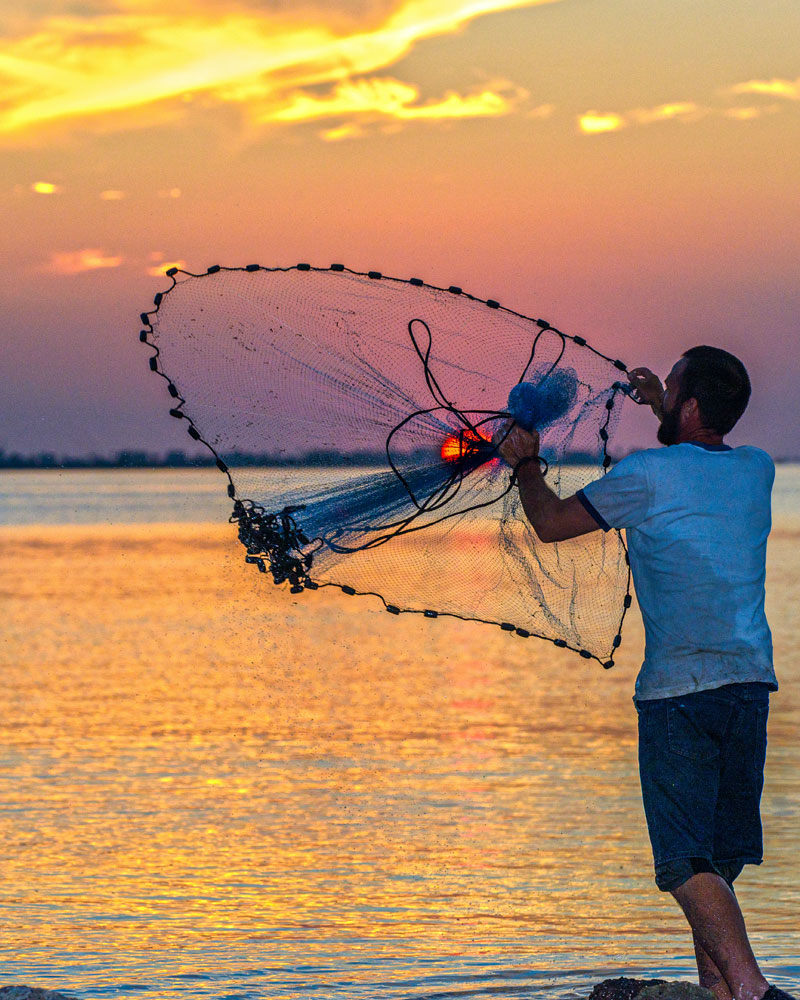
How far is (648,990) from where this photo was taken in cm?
565

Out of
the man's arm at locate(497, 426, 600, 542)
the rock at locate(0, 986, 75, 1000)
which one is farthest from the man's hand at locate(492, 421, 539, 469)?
the rock at locate(0, 986, 75, 1000)

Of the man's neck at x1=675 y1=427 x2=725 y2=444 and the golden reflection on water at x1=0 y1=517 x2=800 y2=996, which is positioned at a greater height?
the man's neck at x1=675 y1=427 x2=725 y2=444

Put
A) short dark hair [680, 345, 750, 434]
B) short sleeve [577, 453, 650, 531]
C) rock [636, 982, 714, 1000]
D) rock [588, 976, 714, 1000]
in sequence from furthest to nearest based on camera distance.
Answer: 1. rock [588, 976, 714, 1000]
2. rock [636, 982, 714, 1000]
3. short dark hair [680, 345, 750, 434]
4. short sleeve [577, 453, 650, 531]

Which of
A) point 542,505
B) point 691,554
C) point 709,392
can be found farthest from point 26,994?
point 709,392

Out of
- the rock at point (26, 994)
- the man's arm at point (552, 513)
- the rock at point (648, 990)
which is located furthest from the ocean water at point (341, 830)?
the man's arm at point (552, 513)

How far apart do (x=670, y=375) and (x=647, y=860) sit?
505 cm

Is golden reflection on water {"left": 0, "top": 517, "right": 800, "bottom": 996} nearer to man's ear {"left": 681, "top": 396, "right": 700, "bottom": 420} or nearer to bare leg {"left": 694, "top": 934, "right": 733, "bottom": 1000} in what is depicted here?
bare leg {"left": 694, "top": 934, "right": 733, "bottom": 1000}

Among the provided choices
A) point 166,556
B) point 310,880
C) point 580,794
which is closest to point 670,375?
point 310,880

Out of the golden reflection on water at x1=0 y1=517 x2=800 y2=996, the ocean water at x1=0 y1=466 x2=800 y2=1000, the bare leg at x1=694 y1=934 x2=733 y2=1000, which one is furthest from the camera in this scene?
the golden reflection on water at x1=0 y1=517 x2=800 y2=996

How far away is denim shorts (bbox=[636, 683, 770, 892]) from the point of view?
4824mm

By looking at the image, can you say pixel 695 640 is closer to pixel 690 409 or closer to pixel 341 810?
pixel 690 409

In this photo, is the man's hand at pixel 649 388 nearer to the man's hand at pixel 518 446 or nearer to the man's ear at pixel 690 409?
the man's ear at pixel 690 409

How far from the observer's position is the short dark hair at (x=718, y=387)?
4.96 metres

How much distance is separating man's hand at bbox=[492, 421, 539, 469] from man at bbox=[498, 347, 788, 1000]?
0.72 ft
